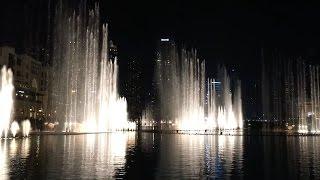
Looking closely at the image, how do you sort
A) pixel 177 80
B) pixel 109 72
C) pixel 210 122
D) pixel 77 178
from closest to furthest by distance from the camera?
pixel 77 178, pixel 109 72, pixel 177 80, pixel 210 122

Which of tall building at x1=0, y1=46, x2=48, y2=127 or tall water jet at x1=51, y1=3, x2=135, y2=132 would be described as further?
tall building at x1=0, y1=46, x2=48, y2=127

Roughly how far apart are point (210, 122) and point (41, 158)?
93.2 metres

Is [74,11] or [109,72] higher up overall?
[74,11]

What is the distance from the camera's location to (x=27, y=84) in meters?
116

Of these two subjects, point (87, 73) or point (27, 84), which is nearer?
point (87, 73)

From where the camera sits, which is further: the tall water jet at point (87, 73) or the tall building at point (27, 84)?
the tall building at point (27, 84)

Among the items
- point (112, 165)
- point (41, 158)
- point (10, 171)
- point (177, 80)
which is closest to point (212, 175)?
point (112, 165)

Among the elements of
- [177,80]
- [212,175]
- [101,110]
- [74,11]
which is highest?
[74,11]

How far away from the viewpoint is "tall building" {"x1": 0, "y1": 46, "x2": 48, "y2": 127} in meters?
105

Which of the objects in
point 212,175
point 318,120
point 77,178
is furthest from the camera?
point 318,120

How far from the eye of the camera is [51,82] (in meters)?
133

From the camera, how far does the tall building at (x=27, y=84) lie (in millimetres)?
104875

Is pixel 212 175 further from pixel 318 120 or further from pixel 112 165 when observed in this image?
pixel 318 120

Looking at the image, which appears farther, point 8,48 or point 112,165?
point 8,48
